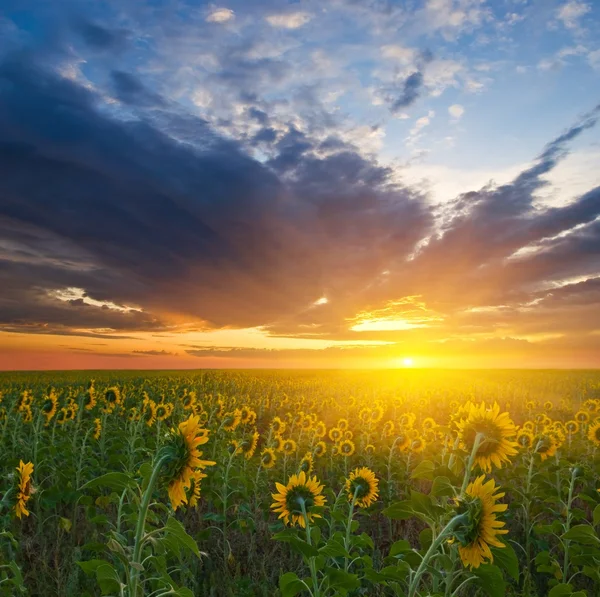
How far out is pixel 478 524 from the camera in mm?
Result: 3221

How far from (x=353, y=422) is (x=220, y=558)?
13564mm

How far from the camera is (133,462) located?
9055mm

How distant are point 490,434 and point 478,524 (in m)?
1.03

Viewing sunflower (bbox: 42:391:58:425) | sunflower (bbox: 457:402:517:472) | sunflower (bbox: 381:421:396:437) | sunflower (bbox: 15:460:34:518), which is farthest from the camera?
sunflower (bbox: 381:421:396:437)

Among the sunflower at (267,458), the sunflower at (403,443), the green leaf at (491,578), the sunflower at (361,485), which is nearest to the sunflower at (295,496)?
the sunflower at (361,485)

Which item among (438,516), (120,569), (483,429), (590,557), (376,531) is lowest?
(376,531)

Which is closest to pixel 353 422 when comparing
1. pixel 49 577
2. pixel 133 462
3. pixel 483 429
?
pixel 133 462

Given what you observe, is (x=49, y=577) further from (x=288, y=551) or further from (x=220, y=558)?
(x=288, y=551)

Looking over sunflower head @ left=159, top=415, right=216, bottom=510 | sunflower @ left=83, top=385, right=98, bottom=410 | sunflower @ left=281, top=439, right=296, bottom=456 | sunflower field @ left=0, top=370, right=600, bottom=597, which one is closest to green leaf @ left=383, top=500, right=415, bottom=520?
sunflower field @ left=0, top=370, right=600, bottom=597

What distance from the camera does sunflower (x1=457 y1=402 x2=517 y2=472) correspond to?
4.08 m

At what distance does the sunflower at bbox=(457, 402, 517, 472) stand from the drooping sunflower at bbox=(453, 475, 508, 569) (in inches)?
26.8

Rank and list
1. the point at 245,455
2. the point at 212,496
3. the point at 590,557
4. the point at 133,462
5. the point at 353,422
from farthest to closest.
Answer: the point at 353,422 → the point at 245,455 → the point at 133,462 → the point at 212,496 → the point at 590,557

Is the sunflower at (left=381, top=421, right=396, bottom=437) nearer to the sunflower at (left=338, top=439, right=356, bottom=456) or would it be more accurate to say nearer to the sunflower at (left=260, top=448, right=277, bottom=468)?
the sunflower at (left=338, top=439, right=356, bottom=456)

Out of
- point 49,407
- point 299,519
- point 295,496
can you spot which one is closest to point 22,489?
point 295,496
